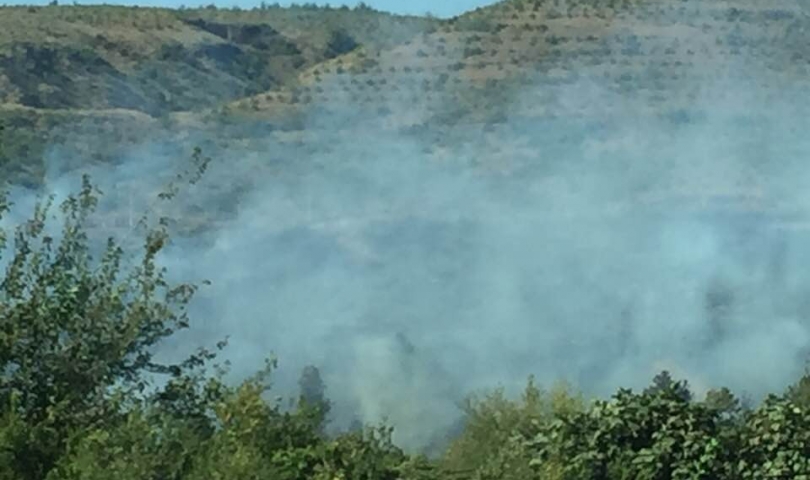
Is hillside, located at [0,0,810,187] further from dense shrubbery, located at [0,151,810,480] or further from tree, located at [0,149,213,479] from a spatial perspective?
tree, located at [0,149,213,479]

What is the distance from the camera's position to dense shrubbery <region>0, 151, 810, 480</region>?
8055mm

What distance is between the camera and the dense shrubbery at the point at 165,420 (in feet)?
26.4

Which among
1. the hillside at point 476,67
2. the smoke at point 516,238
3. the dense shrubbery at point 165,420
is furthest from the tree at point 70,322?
the hillside at point 476,67

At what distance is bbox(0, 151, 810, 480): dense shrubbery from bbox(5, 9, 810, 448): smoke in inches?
845

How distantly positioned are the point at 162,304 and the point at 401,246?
36729mm

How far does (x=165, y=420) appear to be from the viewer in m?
8.29

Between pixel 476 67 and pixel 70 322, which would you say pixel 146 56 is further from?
pixel 70 322

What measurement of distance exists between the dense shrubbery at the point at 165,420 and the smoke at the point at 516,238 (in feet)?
70.4

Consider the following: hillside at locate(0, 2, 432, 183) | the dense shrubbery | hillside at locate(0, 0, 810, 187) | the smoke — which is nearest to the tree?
the dense shrubbery

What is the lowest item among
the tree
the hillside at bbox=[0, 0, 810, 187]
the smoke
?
the tree

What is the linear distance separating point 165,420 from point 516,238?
40.6m

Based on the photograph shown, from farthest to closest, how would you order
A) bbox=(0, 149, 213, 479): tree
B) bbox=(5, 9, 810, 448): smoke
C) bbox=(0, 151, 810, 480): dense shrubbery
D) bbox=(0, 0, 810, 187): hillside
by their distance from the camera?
bbox=(0, 0, 810, 187): hillside → bbox=(5, 9, 810, 448): smoke → bbox=(0, 149, 213, 479): tree → bbox=(0, 151, 810, 480): dense shrubbery

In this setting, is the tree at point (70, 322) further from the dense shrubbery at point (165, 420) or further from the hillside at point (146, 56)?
the hillside at point (146, 56)

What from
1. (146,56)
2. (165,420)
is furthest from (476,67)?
(165,420)
